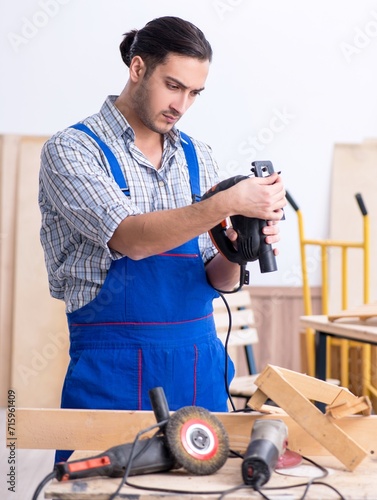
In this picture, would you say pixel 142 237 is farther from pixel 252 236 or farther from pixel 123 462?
pixel 123 462

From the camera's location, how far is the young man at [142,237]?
1.67 meters

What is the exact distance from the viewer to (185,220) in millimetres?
1628

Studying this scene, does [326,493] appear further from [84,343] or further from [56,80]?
[56,80]

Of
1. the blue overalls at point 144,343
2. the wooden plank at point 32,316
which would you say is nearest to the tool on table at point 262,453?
the blue overalls at point 144,343

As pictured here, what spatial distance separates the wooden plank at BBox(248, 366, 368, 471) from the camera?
1.30 metres

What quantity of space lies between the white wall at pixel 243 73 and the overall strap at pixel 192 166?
2331 mm

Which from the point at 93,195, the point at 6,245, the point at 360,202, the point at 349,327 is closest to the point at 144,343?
the point at 93,195

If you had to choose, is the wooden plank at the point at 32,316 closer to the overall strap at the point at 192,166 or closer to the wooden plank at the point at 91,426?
the overall strap at the point at 192,166

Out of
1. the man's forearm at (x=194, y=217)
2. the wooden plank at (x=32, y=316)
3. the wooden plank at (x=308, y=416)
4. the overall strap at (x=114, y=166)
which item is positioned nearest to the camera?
the wooden plank at (x=308, y=416)

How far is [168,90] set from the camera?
1.85 metres

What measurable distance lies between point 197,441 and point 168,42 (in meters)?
1.01

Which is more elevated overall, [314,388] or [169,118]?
[169,118]

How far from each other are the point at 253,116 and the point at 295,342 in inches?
53.3

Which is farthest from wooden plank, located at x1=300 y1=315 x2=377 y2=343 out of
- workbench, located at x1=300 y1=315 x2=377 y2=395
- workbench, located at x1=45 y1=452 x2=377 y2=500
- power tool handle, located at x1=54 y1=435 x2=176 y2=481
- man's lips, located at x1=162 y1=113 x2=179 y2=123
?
power tool handle, located at x1=54 y1=435 x2=176 y2=481
